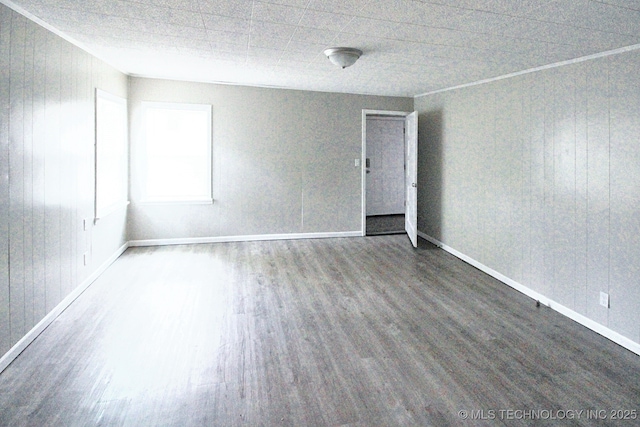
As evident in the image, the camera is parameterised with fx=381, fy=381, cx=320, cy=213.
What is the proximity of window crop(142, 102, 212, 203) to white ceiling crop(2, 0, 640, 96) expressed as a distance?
1.14m

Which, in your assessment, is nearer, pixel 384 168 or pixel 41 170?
pixel 41 170

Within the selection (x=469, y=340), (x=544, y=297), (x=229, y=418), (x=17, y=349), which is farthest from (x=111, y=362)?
(x=544, y=297)

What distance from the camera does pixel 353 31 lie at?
9.52ft

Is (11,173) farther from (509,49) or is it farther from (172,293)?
(509,49)

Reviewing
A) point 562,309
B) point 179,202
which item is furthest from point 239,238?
point 562,309

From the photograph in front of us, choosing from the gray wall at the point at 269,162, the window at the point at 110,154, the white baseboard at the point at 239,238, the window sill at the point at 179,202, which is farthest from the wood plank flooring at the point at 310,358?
the gray wall at the point at 269,162

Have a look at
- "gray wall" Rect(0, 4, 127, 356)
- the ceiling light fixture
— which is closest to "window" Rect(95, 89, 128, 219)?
"gray wall" Rect(0, 4, 127, 356)

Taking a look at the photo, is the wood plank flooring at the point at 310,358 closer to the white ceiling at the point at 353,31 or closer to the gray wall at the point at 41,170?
the gray wall at the point at 41,170

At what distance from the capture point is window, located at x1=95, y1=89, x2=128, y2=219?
415 centimetres

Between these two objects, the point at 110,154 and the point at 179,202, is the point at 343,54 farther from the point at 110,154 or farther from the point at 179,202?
the point at 179,202

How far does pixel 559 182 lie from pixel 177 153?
15.7 ft

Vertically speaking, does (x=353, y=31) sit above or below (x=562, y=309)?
above

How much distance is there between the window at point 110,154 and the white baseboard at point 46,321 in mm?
642

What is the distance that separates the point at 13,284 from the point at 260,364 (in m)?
1.69
